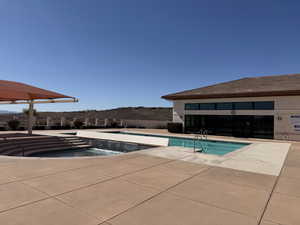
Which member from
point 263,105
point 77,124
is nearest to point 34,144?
point 77,124

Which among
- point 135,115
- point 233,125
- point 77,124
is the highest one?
point 135,115

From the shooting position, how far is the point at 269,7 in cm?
1296

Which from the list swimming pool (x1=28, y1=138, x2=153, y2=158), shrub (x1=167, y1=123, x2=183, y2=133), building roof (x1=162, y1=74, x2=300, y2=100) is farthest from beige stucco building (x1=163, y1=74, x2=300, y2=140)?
swimming pool (x1=28, y1=138, x2=153, y2=158)

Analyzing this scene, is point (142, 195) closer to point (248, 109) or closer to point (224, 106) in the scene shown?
point (248, 109)

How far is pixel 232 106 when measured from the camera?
737 inches

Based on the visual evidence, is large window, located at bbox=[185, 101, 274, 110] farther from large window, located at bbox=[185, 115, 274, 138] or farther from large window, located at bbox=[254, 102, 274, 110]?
large window, located at bbox=[185, 115, 274, 138]

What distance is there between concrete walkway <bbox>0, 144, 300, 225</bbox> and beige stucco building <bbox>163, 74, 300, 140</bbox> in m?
12.1

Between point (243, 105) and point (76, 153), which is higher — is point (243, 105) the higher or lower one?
the higher one

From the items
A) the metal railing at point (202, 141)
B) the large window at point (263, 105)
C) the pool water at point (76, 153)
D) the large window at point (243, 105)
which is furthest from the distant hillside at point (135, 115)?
the pool water at point (76, 153)

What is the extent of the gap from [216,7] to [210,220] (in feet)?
48.6

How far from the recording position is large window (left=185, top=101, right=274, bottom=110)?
1711cm

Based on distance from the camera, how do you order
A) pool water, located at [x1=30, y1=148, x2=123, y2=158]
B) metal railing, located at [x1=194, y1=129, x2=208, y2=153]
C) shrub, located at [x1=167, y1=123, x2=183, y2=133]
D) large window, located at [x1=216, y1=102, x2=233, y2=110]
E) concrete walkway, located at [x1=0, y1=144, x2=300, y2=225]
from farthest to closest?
shrub, located at [x1=167, y1=123, x2=183, y2=133]
large window, located at [x1=216, y1=102, x2=233, y2=110]
metal railing, located at [x1=194, y1=129, x2=208, y2=153]
pool water, located at [x1=30, y1=148, x2=123, y2=158]
concrete walkway, located at [x1=0, y1=144, x2=300, y2=225]

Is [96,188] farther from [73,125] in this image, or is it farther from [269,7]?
Answer: [73,125]

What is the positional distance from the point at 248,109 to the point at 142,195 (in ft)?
56.1
